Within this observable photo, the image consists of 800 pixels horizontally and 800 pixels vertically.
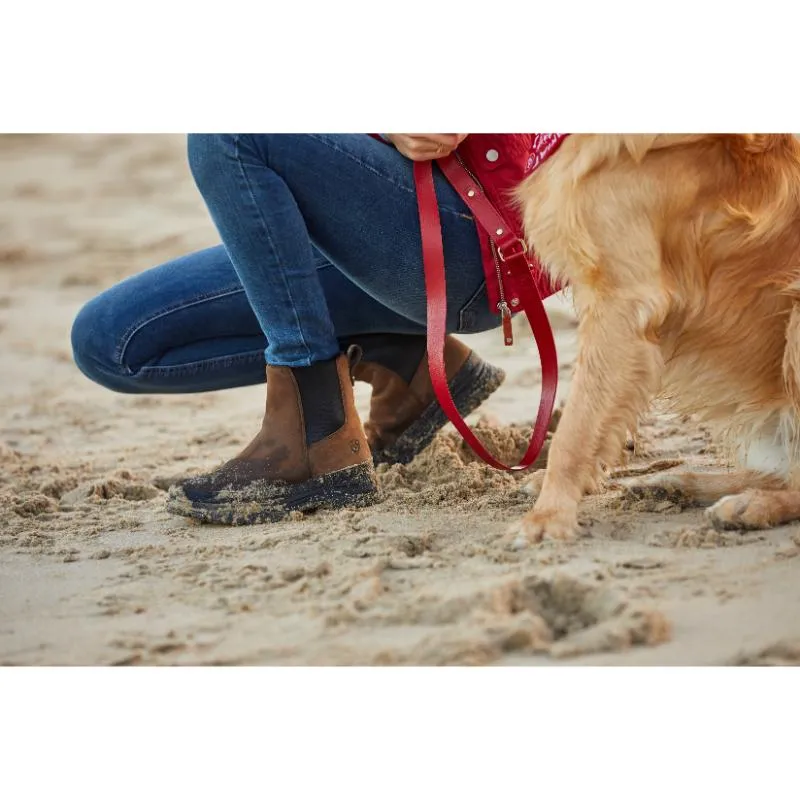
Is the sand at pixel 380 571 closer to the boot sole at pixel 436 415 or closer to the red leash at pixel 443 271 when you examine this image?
the boot sole at pixel 436 415

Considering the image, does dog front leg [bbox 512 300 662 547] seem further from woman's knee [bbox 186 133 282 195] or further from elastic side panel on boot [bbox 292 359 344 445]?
woman's knee [bbox 186 133 282 195]

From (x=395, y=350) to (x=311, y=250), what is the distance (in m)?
0.44

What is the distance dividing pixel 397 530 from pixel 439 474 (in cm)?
47

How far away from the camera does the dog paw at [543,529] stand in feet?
6.73

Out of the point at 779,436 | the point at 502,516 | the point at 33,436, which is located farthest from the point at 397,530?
the point at 33,436

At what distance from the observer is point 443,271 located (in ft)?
7.53

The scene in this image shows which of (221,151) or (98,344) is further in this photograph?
(98,344)

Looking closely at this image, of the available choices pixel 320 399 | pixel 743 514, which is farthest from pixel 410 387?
pixel 743 514

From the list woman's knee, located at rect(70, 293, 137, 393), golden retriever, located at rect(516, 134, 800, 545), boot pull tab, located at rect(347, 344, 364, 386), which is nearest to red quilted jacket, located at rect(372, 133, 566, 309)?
golden retriever, located at rect(516, 134, 800, 545)

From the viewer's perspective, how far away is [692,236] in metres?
2.07

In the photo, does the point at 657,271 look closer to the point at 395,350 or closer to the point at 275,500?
the point at 395,350

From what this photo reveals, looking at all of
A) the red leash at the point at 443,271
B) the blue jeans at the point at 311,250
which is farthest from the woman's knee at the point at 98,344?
the red leash at the point at 443,271

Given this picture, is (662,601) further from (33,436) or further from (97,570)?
(33,436)

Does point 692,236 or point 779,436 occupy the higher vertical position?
point 692,236
